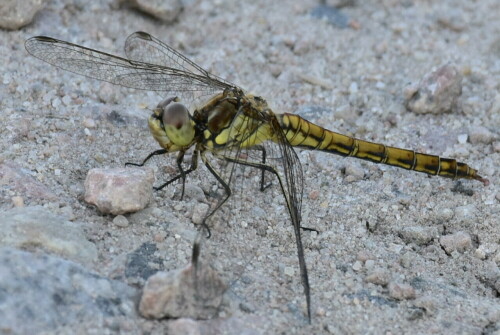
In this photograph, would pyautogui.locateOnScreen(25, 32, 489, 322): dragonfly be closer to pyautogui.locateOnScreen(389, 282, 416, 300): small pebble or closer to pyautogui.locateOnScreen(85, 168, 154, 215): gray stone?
pyautogui.locateOnScreen(85, 168, 154, 215): gray stone

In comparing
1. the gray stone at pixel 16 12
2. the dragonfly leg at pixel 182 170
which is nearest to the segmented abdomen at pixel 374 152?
the dragonfly leg at pixel 182 170

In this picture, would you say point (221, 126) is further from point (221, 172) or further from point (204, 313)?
point (204, 313)

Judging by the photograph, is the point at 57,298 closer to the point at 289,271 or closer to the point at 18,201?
the point at 18,201

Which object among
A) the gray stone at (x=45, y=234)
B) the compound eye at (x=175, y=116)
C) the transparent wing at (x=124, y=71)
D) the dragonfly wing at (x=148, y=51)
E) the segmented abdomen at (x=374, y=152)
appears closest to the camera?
the gray stone at (x=45, y=234)

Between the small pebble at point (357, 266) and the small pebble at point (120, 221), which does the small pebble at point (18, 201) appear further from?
the small pebble at point (357, 266)

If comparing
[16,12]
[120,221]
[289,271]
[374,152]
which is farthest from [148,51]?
[289,271]

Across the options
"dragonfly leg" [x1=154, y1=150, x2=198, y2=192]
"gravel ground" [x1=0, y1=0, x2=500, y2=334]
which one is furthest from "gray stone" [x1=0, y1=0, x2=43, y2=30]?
A: "dragonfly leg" [x1=154, y1=150, x2=198, y2=192]

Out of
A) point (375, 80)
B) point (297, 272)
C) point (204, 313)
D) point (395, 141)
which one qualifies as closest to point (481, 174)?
point (395, 141)
